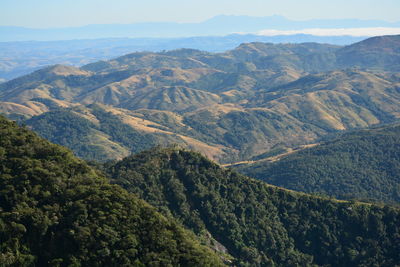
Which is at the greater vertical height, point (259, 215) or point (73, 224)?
point (73, 224)

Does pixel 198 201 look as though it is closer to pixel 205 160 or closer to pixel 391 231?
pixel 205 160

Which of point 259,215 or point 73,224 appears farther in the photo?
point 259,215

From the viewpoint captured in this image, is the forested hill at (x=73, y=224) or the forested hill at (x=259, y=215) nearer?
the forested hill at (x=73, y=224)

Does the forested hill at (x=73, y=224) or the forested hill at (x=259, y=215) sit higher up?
the forested hill at (x=73, y=224)
